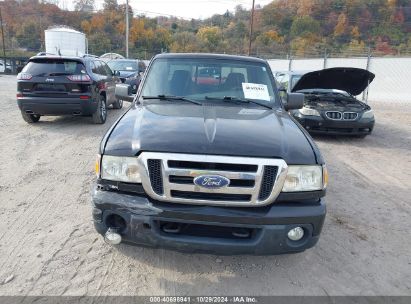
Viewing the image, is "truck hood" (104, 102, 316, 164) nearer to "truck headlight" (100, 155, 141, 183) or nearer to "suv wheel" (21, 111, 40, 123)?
"truck headlight" (100, 155, 141, 183)

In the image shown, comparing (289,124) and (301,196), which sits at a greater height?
(289,124)

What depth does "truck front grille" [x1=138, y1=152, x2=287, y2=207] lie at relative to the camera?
261cm

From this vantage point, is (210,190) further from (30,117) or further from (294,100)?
(30,117)

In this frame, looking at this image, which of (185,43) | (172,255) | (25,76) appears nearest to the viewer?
(172,255)

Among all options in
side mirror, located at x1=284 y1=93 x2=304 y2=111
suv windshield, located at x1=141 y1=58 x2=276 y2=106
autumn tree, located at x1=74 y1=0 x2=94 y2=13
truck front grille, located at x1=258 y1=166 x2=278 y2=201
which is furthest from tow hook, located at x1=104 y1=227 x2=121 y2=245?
autumn tree, located at x1=74 y1=0 x2=94 y2=13

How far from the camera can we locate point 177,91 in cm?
410

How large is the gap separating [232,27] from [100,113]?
187 ft

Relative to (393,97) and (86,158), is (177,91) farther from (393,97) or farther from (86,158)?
(393,97)

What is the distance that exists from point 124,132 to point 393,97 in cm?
1932

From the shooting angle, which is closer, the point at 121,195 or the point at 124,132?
the point at 121,195

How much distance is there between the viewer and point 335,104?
882cm

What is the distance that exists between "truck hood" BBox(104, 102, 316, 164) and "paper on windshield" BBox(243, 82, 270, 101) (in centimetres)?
58

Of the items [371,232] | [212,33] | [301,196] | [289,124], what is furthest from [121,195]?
[212,33]

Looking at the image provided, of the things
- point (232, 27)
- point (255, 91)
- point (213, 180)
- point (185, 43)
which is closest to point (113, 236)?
point (213, 180)
